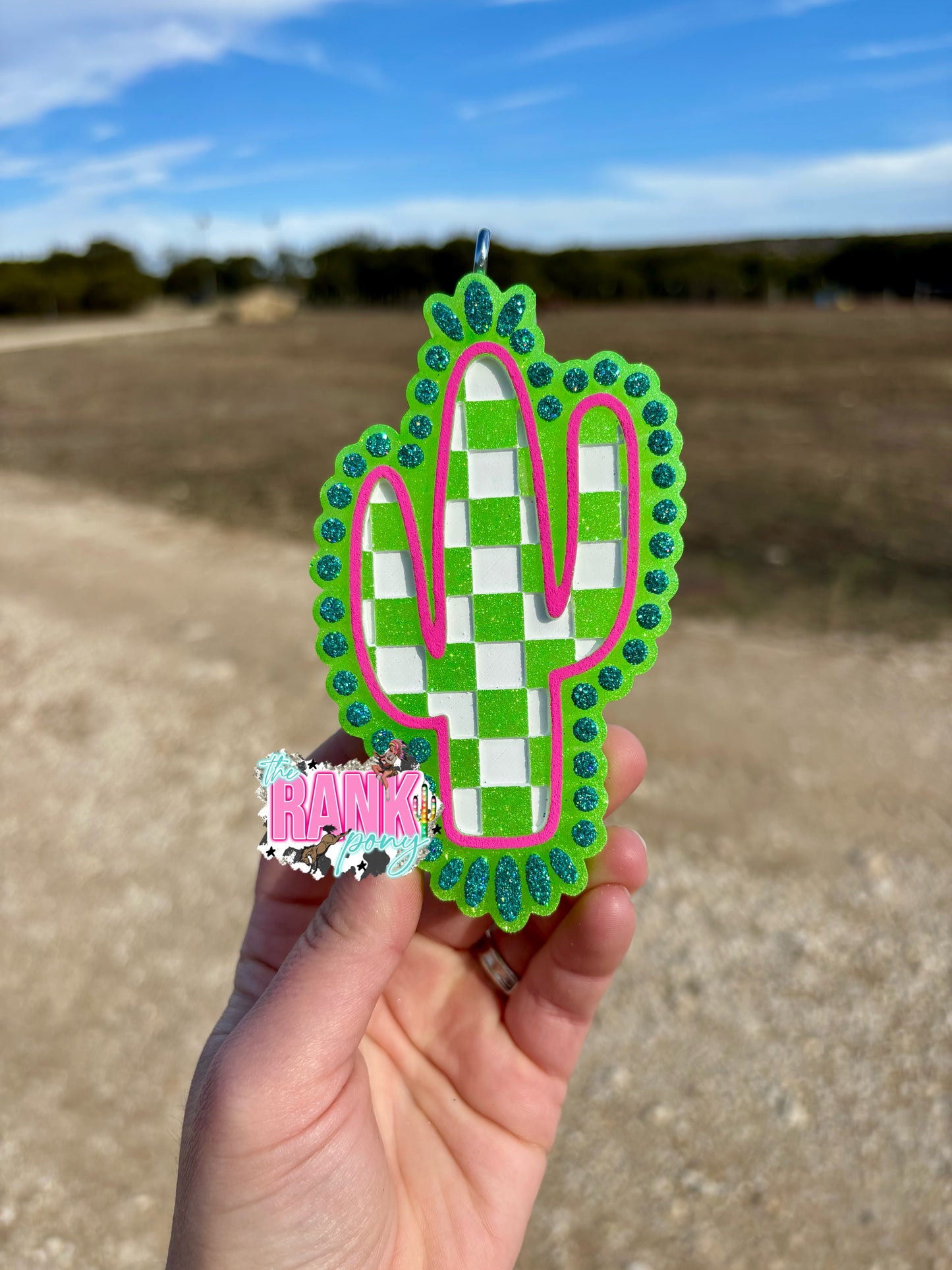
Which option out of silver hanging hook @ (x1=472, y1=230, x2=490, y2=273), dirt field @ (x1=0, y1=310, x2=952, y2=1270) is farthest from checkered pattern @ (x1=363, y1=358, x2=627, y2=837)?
dirt field @ (x1=0, y1=310, x2=952, y2=1270)

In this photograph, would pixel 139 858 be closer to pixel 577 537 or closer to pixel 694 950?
pixel 694 950

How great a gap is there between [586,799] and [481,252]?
1.22 m

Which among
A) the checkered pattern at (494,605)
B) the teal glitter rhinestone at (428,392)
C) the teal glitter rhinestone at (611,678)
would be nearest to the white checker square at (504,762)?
the checkered pattern at (494,605)

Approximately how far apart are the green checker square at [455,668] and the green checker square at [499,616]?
2.3 inches

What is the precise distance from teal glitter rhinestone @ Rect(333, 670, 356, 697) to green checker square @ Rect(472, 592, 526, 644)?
0.30 meters

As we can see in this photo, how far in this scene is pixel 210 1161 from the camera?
168cm

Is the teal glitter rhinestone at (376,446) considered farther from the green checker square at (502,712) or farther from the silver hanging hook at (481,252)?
the green checker square at (502,712)

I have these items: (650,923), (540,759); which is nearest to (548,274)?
(650,923)

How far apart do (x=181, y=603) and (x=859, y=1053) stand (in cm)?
491

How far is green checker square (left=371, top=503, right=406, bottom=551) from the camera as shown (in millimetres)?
2055

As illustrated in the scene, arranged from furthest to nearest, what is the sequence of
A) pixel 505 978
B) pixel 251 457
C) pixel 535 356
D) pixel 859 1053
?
1. pixel 251 457
2. pixel 859 1053
3. pixel 505 978
4. pixel 535 356

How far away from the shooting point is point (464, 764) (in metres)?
2.07

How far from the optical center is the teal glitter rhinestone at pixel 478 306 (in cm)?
198

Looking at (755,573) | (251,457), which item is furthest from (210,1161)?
(251,457)
